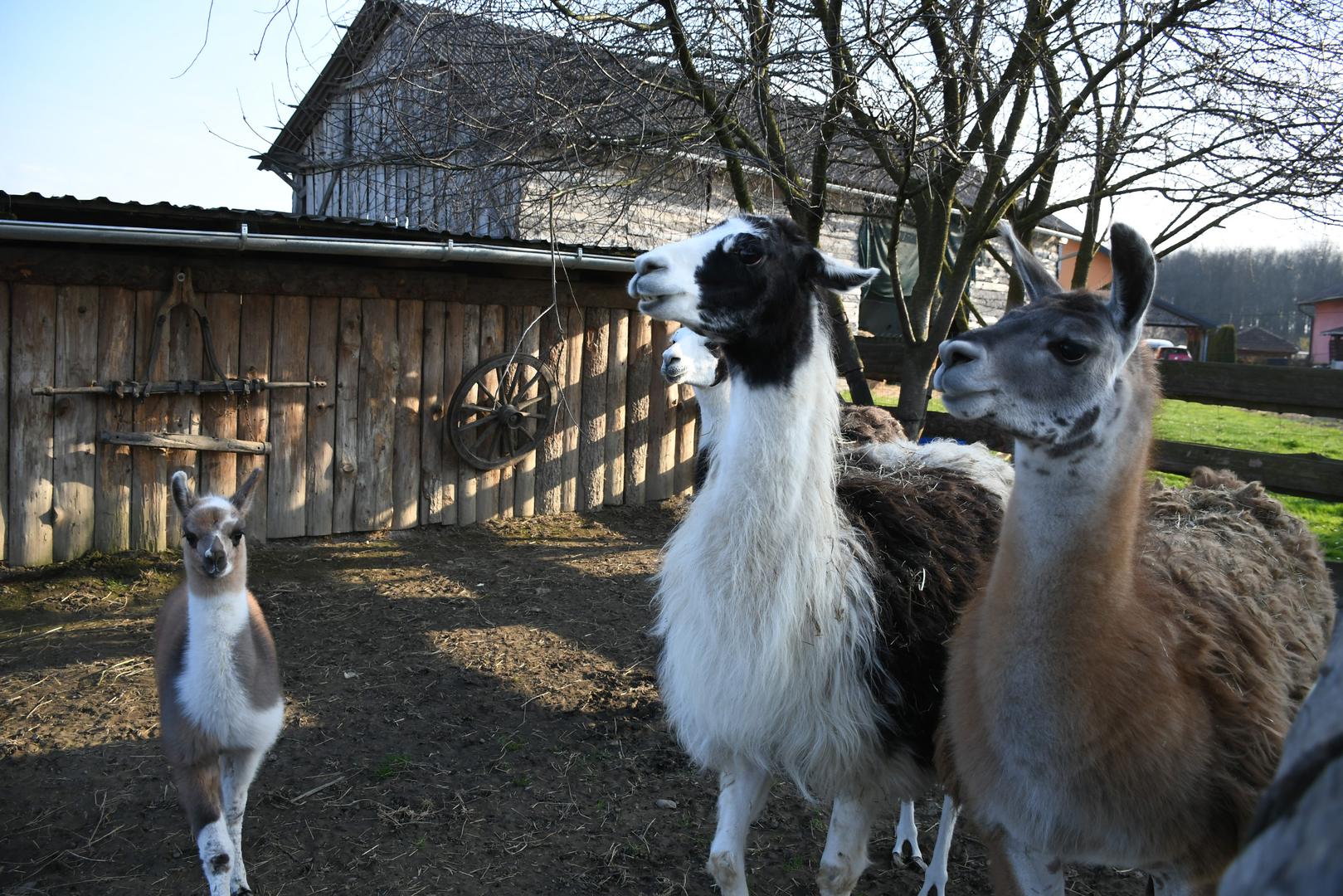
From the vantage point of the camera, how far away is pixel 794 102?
5.95m

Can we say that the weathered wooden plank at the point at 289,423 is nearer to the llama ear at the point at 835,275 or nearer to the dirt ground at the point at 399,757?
the dirt ground at the point at 399,757

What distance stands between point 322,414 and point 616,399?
2.77 meters

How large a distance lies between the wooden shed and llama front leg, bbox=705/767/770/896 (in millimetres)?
3580

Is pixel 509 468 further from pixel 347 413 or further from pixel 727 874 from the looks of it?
pixel 727 874

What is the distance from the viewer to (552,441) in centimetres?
861

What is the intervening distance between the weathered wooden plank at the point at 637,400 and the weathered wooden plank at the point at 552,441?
731 mm

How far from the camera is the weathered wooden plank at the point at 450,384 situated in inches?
311

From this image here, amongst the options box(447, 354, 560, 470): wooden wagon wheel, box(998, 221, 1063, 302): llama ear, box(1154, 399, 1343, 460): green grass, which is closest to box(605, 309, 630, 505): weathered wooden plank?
box(447, 354, 560, 470): wooden wagon wheel

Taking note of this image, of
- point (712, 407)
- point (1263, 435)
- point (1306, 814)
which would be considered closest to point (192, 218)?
point (712, 407)

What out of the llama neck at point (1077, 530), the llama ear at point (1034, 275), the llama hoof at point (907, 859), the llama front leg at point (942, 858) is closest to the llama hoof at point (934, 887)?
the llama front leg at point (942, 858)

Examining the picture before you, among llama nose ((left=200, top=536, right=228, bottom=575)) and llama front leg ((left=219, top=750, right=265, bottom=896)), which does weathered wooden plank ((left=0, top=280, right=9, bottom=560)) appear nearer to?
llama nose ((left=200, top=536, right=228, bottom=575))

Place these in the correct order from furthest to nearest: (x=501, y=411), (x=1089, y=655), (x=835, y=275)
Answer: (x=501, y=411), (x=835, y=275), (x=1089, y=655)

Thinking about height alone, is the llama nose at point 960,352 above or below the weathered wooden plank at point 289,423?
above

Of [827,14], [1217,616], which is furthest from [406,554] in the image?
[1217,616]
